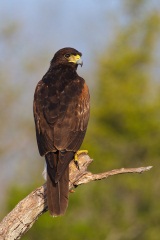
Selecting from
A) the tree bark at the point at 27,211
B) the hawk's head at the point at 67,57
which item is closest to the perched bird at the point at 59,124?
the tree bark at the point at 27,211

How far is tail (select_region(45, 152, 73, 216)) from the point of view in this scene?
9.72 meters

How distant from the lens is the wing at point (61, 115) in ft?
33.6

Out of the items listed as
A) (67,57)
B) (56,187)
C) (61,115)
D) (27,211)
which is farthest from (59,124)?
(67,57)

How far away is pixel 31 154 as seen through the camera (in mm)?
34156

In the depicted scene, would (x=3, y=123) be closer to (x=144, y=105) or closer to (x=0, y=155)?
(x=0, y=155)

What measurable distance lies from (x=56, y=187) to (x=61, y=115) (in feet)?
3.12

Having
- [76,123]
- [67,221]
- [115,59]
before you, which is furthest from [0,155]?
[76,123]

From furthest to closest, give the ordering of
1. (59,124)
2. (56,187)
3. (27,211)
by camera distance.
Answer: (59,124)
(56,187)
(27,211)

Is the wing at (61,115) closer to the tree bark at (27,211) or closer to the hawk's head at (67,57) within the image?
the tree bark at (27,211)

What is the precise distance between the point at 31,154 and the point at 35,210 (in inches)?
969

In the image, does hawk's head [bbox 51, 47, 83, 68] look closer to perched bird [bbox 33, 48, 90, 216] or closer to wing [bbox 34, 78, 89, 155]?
perched bird [bbox 33, 48, 90, 216]

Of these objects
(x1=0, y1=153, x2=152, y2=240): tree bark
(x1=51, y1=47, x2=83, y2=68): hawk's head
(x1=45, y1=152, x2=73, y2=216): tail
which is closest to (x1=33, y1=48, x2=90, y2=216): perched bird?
(x1=45, y1=152, x2=73, y2=216): tail

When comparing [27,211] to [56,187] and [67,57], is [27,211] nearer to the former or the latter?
[56,187]

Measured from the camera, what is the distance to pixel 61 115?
10.4 m
